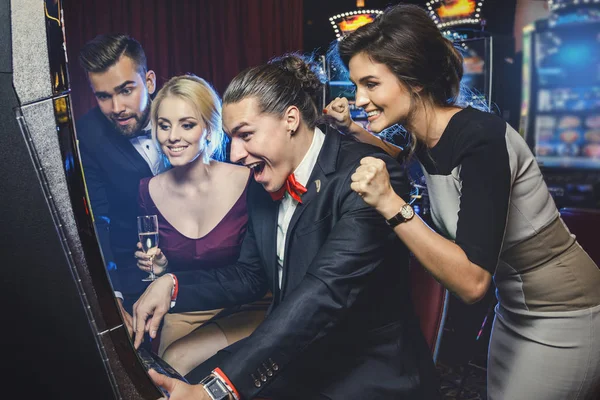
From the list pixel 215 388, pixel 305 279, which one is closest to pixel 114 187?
pixel 305 279

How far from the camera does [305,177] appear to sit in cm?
162

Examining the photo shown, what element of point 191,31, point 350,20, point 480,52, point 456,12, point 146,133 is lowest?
point 146,133

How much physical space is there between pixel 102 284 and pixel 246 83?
3.58 ft

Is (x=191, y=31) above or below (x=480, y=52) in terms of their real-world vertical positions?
below

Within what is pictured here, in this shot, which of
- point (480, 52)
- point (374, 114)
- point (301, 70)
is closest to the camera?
point (374, 114)

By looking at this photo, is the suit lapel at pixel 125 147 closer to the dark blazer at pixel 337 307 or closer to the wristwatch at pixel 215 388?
the dark blazer at pixel 337 307

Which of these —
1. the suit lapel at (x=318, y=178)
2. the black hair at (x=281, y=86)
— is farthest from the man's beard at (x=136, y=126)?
the suit lapel at (x=318, y=178)

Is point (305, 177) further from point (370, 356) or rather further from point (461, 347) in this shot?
point (461, 347)

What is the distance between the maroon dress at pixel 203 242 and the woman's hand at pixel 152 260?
0.03 m

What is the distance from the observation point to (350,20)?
497cm

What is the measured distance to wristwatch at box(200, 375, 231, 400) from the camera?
1.10 meters

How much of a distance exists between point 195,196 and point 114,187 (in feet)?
1.09

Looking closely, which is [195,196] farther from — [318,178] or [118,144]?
[318,178]

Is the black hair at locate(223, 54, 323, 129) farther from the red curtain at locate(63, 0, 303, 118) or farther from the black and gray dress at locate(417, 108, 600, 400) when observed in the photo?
the red curtain at locate(63, 0, 303, 118)
